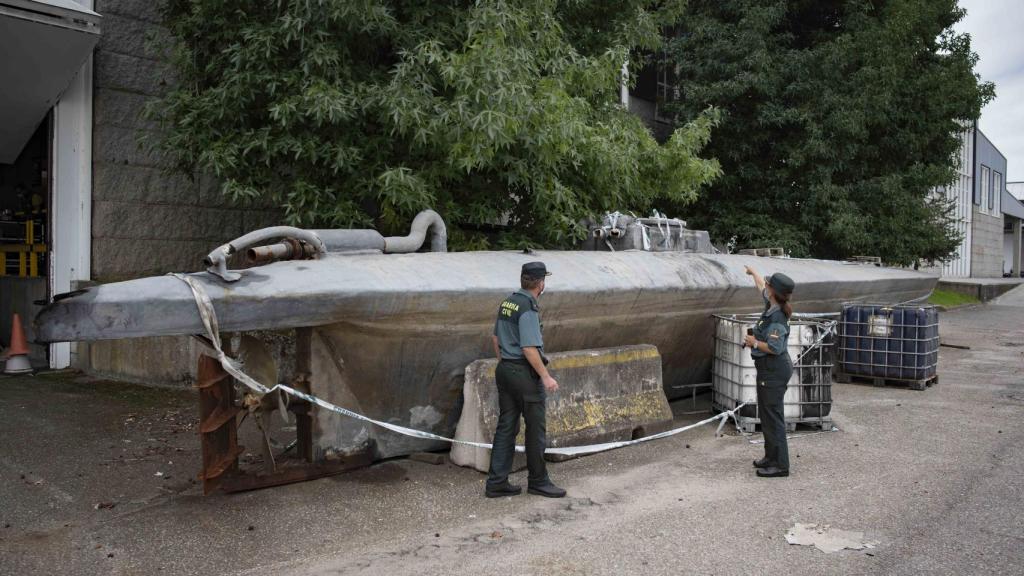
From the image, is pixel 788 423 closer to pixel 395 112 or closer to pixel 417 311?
pixel 417 311

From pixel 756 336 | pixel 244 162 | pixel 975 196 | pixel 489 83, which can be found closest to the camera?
pixel 756 336

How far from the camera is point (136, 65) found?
979 centimetres

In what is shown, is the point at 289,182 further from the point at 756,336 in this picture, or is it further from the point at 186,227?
the point at 756,336

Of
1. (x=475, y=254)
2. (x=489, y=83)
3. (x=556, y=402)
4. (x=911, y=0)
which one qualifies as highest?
(x=911, y=0)

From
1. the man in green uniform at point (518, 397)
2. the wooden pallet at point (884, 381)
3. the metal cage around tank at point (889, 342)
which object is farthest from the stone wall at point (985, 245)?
the man in green uniform at point (518, 397)

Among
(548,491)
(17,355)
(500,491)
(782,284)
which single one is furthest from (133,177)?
(782,284)

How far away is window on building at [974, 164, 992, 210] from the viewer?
35.6m

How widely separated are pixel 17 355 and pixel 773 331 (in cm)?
899

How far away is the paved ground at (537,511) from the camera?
394cm

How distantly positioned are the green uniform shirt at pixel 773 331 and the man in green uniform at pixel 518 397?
1.77 metres

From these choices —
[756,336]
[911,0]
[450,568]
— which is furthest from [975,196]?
[450,568]

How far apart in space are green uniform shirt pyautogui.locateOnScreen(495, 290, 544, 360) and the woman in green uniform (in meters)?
1.76

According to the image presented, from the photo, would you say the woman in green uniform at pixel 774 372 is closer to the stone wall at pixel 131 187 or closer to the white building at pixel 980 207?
the stone wall at pixel 131 187

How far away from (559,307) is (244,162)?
351cm
